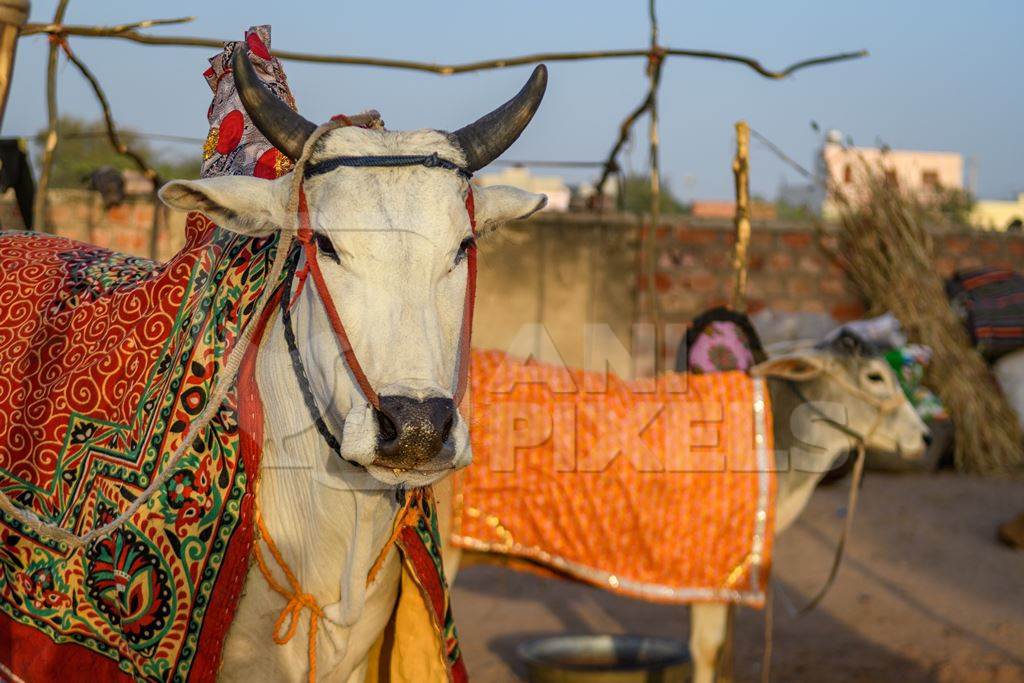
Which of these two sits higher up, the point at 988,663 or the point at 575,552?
the point at 575,552

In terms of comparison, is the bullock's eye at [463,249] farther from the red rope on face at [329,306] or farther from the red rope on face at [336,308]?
the red rope on face at [329,306]

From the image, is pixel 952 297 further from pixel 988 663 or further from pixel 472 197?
pixel 472 197

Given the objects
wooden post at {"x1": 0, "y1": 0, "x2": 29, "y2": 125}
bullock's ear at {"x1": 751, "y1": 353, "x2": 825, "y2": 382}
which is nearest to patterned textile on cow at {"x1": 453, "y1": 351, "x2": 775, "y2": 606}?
bullock's ear at {"x1": 751, "y1": 353, "x2": 825, "y2": 382}

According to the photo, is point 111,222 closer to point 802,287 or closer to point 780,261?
point 780,261

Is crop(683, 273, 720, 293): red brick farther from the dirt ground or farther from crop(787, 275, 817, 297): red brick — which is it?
the dirt ground

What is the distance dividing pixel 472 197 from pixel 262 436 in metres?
0.73

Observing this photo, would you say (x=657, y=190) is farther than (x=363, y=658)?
Yes

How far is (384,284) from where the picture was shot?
2.30 m

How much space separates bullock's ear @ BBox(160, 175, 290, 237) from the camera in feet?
8.09

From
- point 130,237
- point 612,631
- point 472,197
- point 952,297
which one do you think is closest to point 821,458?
point 612,631

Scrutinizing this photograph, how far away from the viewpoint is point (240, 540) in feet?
8.54

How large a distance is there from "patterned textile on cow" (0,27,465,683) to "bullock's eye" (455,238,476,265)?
45cm

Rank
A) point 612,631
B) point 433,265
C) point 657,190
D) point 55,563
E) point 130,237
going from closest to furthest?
point 433,265 < point 55,563 < point 612,631 < point 657,190 < point 130,237

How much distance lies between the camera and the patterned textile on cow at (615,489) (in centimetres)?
496
